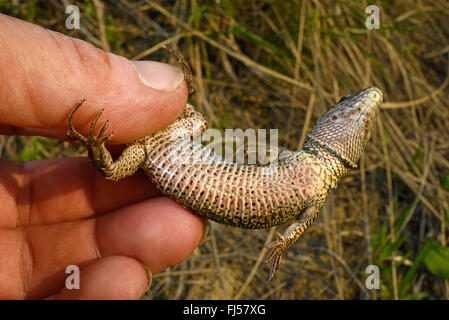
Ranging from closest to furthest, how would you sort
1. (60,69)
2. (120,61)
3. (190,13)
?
(60,69)
(120,61)
(190,13)

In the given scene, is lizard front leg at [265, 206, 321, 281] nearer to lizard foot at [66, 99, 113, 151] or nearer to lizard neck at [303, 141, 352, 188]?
lizard neck at [303, 141, 352, 188]

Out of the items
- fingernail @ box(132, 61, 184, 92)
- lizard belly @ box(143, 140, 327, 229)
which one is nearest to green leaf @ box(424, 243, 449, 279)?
lizard belly @ box(143, 140, 327, 229)

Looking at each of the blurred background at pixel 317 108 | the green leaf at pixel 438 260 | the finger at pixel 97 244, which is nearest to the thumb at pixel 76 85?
the finger at pixel 97 244

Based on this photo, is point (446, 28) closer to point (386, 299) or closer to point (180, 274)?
point (386, 299)

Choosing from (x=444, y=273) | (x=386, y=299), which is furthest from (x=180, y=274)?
(x=444, y=273)

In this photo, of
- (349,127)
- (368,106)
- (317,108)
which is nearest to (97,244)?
(349,127)
